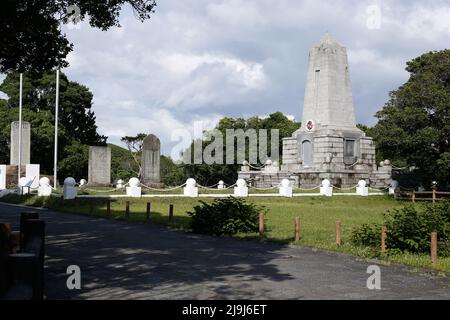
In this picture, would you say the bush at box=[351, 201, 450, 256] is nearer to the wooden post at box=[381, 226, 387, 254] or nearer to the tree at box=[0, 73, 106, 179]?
the wooden post at box=[381, 226, 387, 254]

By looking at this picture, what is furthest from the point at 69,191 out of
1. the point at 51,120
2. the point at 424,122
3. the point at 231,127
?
the point at 231,127

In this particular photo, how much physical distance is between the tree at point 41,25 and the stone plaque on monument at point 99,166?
17796 millimetres

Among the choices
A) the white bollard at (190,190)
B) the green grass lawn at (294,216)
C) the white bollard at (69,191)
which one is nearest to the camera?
the green grass lawn at (294,216)

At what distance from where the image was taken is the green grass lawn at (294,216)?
40.2 feet

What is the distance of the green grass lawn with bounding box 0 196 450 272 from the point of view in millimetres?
12250

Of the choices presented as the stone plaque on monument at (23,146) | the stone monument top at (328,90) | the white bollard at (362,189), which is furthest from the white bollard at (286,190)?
the stone plaque on monument at (23,146)

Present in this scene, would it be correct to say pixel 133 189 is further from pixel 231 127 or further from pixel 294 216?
pixel 231 127

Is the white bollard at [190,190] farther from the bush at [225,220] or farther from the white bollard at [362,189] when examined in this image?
the bush at [225,220]

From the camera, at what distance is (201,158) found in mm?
63250

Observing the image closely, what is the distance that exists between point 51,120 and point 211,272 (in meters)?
49.9

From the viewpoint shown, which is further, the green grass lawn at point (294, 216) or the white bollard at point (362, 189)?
the white bollard at point (362, 189)

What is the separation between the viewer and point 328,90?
40.8 m
